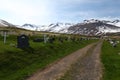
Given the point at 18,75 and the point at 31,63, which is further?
the point at 31,63

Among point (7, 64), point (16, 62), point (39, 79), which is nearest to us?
point (39, 79)

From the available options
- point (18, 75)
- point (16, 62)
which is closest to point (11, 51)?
point (16, 62)

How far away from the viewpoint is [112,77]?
2817 centimetres

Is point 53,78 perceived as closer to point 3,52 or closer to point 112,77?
point 112,77

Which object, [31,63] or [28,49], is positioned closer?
[31,63]

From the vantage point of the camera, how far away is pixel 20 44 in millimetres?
50281

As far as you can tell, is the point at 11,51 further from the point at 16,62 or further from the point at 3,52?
the point at 16,62

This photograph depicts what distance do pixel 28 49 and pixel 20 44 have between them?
2.20 m

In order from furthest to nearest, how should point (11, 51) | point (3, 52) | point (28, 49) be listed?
1. point (28, 49)
2. point (11, 51)
3. point (3, 52)

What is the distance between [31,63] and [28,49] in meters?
10.7

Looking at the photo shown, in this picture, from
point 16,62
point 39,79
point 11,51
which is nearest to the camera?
point 39,79

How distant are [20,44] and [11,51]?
29.7 feet

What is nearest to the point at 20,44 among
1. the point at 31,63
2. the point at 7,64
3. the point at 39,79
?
the point at 31,63

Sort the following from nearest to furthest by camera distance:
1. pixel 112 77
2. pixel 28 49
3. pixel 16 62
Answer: pixel 112 77, pixel 16 62, pixel 28 49
